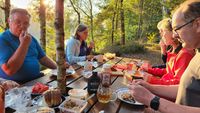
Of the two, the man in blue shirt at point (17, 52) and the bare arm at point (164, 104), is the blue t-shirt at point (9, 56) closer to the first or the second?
the man in blue shirt at point (17, 52)

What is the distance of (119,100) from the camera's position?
1.76 meters

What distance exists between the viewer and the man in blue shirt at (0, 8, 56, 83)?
88.7 inches

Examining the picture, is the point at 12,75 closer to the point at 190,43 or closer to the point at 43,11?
the point at 190,43

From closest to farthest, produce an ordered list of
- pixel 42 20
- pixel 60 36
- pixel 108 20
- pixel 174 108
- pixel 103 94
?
pixel 174 108 → pixel 60 36 → pixel 103 94 → pixel 42 20 → pixel 108 20

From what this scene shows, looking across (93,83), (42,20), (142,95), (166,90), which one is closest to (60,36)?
(93,83)

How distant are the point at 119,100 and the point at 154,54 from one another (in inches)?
280

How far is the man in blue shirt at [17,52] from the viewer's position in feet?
7.39

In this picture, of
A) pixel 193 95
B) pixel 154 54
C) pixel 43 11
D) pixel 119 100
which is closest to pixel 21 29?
pixel 119 100

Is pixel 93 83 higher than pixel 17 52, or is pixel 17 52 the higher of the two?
pixel 17 52

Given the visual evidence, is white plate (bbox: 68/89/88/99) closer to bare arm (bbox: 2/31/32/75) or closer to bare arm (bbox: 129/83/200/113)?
bare arm (bbox: 129/83/200/113)

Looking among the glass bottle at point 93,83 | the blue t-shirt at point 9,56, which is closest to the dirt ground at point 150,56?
the blue t-shirt at point 9,56

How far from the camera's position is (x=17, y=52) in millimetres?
2244

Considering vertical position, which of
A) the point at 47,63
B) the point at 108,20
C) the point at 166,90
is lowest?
the point at 166,90

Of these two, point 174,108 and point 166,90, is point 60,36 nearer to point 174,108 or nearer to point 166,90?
point 174,108
